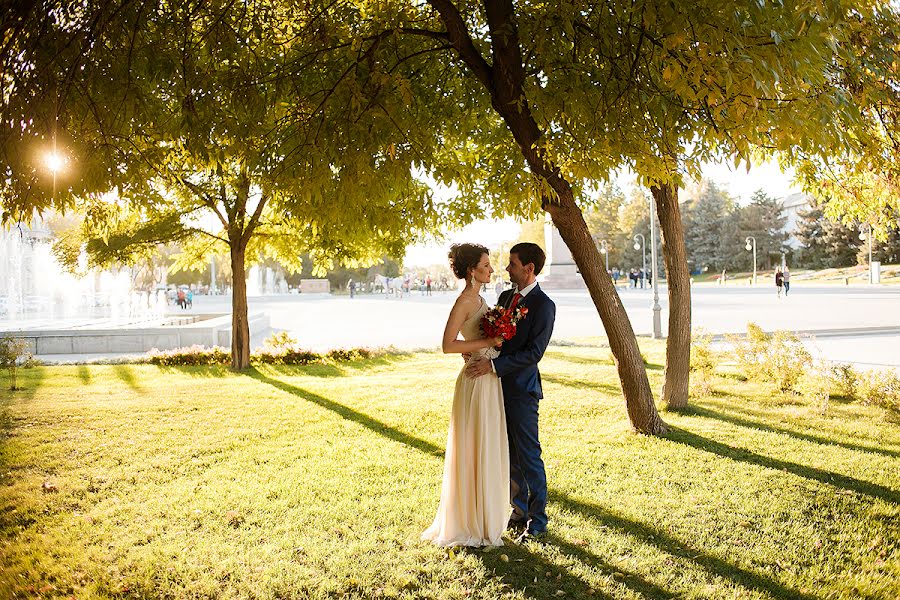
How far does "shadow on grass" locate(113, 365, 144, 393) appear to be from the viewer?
13.7 m

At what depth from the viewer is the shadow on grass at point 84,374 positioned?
47.4 ft

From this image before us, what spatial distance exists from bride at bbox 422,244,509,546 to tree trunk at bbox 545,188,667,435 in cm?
318

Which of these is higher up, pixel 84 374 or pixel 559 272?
pixel 559 272

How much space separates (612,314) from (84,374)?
12173 mm

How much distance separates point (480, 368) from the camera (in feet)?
16.4

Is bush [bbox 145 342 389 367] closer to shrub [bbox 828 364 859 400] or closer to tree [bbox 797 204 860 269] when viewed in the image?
shrub [bbox 828 364 859 400]

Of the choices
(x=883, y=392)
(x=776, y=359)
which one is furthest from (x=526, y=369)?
(x=776, y=359)

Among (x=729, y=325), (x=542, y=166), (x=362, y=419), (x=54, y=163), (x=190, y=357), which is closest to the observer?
(x=54, y=163)

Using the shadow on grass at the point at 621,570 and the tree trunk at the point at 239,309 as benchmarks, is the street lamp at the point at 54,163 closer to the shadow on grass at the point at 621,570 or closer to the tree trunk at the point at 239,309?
the shadow on grass at the point at 621,570

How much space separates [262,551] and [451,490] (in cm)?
144

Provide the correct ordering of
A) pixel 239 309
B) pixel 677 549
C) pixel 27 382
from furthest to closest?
pixel 239 309 → pixel 27 382 → pixel 677 549

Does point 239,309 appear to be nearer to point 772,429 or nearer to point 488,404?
point 772,429

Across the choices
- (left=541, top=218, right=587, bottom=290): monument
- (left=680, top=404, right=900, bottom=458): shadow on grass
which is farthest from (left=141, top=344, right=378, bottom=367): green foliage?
(left=541, top=218, right=587, bottom=290): monument

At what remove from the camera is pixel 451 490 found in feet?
16.7
